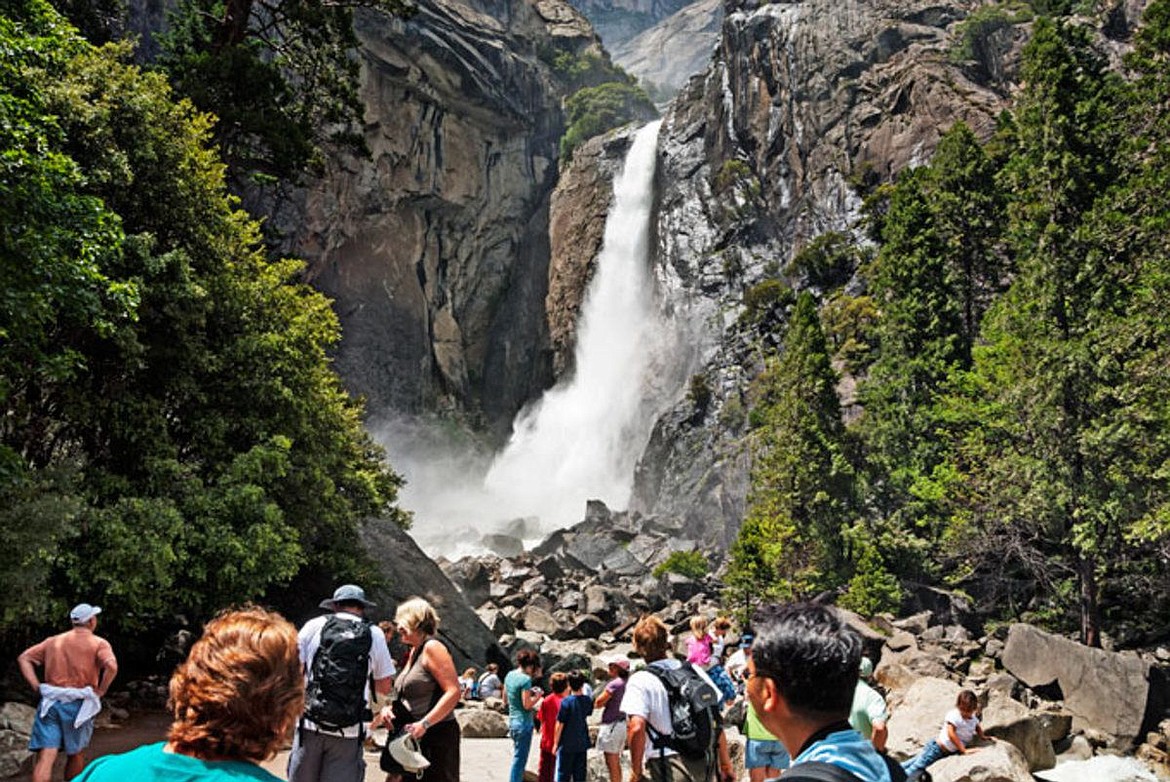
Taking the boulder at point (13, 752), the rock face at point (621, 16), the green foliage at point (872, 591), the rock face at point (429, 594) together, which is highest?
the rock face at point (621, 16)

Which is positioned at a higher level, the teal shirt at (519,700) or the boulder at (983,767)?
the teal shirt at (519,700)

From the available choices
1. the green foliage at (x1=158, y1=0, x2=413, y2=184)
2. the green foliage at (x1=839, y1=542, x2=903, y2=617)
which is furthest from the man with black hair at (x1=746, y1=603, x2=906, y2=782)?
the green foliage at (x1=839, y1=542, x2=903, y2=617)

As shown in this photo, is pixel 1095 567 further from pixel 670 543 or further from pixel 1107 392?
pixel 670 543

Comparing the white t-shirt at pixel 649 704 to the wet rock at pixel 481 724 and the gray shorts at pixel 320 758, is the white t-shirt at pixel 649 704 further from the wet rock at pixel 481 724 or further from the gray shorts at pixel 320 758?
the wet rock at pixel 481 724

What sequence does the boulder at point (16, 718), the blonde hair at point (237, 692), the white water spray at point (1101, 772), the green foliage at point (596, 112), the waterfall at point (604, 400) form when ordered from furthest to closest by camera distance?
the green foliage at point (596, 112)
the waterfall at point (604, 400)
the white water spray at point (1101, 772)
the boulder at point (16, 718)
the blonde hair at point (237, 692)

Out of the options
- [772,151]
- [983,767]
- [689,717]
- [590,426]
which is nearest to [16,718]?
[689,717]

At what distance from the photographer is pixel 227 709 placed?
173 centimetres

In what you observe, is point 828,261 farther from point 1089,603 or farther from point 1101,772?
point 1101,772

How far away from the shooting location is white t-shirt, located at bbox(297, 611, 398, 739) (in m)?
4.41

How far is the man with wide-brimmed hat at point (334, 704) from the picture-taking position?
4.37m

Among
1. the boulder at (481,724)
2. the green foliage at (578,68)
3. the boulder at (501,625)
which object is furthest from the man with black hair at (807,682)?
the green foliage at (578,68)

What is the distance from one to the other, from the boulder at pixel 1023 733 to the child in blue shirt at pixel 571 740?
26.4ft

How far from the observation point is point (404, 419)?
51812 mm

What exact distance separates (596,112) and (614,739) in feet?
218
